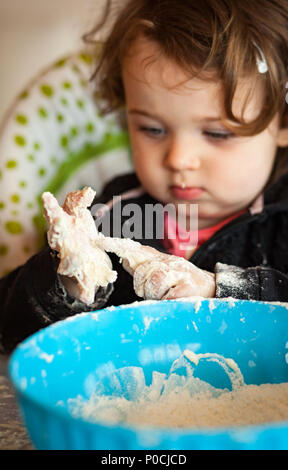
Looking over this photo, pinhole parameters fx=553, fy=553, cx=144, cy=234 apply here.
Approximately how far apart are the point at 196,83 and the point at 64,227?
15.6 inches

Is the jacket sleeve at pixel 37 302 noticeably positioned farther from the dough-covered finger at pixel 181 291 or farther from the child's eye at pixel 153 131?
the child's eye at pixel 153 131

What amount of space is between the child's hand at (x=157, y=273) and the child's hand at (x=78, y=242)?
2cm

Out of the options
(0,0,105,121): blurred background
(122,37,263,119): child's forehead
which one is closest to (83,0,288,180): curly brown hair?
(122,37,263,119): child's forehead

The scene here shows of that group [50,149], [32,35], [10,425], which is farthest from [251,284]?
[32,35]

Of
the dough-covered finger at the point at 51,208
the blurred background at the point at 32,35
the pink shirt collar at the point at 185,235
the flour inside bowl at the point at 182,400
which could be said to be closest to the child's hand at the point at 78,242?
the dough-covered finger at the point at 51,208

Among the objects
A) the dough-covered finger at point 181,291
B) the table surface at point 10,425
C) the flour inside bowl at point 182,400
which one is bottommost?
the table surface at point 10,425

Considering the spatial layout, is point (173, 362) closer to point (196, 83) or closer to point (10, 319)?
point (10, 319)

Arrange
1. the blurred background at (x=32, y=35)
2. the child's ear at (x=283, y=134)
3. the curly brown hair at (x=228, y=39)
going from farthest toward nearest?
1. the blurred background at (x=32, y=35)
2. the child's ear at (x=283, y=134)
3. the curly brown hair at (x=228, y=39)

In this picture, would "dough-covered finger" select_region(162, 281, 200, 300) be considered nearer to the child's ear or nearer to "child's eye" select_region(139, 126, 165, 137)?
"child's eye" select_region(139, 126, 165, 137)

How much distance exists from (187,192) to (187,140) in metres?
0.10

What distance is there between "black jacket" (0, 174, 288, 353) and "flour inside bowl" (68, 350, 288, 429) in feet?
0.40

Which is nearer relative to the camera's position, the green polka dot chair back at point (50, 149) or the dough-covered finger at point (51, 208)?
the dough-covered finger at point (51, 208)

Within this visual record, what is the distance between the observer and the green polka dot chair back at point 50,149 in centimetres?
112

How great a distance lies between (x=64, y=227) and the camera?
61 centimetres
